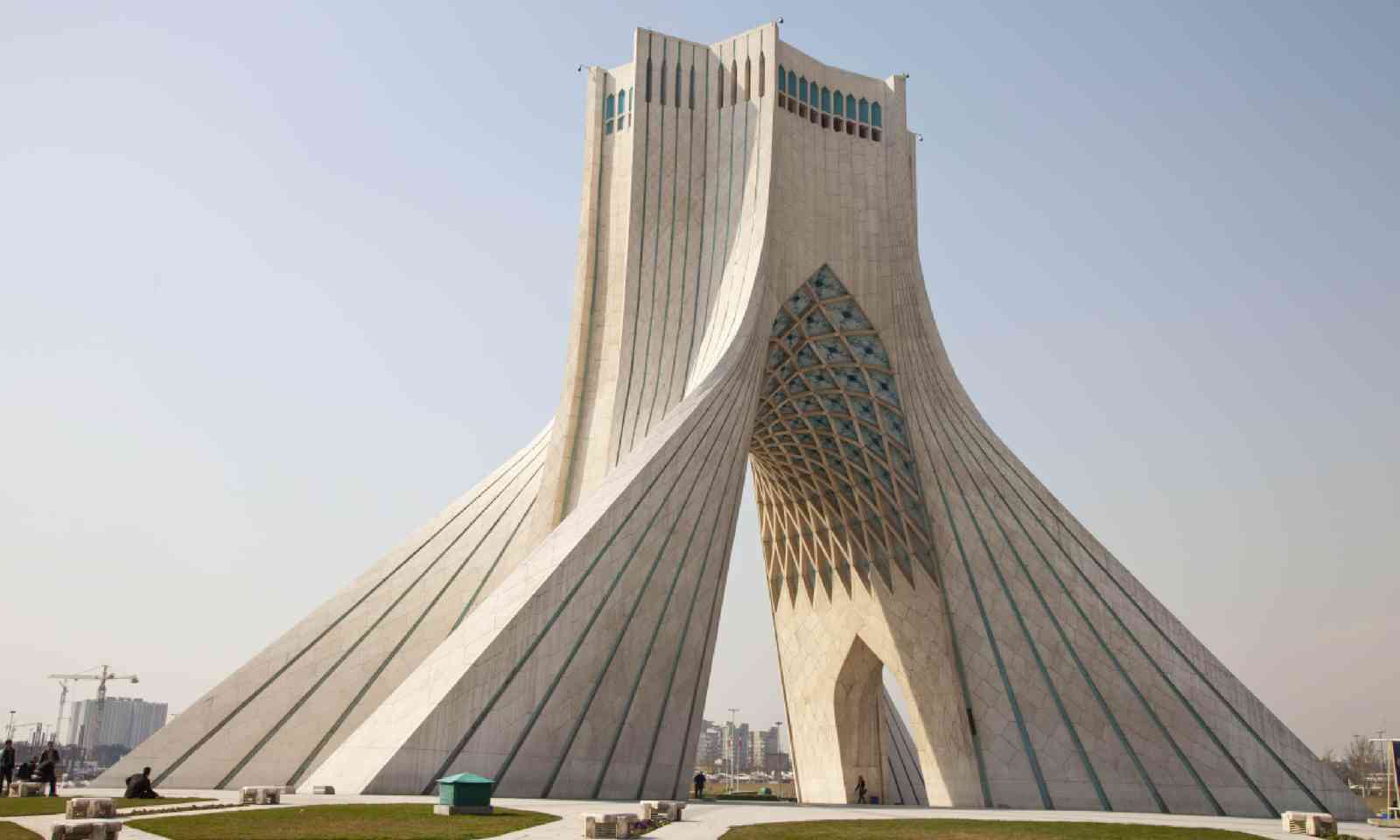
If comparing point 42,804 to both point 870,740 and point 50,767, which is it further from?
point 870,740

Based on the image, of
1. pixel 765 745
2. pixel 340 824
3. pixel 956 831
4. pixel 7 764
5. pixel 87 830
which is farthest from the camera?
pixel 765 745

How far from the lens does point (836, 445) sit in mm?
27438

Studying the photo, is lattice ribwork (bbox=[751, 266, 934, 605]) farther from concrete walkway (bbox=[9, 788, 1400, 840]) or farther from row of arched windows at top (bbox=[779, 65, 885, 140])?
concrete walkway (bbox=[9, 788, 1400, 840])

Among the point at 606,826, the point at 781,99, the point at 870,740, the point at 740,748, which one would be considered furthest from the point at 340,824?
the point at 740,748

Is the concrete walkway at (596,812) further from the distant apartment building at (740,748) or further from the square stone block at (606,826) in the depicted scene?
the distant apartment building at (740,748)

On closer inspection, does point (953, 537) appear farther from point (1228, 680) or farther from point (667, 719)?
point (667, 719)

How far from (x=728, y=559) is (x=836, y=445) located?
384 inches

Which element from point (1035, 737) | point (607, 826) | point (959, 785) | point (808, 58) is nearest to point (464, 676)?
point (607, 826)

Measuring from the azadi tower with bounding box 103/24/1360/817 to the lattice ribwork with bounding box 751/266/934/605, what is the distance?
0.09 meters

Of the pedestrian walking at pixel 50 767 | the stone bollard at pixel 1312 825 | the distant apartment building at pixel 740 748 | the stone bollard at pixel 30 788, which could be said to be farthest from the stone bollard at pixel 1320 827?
the distant apartment building at pixel 740 748

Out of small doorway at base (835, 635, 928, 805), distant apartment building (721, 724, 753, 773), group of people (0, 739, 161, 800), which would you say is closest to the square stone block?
group of people (0, 739, 161, 800)

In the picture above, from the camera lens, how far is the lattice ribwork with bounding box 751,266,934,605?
24734 mm

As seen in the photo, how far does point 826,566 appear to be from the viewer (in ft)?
101

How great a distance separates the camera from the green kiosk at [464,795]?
985 centimetres
